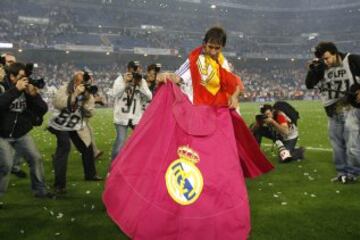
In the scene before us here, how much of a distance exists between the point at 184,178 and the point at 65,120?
11.2 ft

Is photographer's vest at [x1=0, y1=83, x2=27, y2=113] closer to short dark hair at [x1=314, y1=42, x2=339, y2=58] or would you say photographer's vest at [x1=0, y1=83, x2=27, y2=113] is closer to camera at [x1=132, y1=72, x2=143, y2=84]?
camera at [x1=132, y1=72, x2=143, y2=84]

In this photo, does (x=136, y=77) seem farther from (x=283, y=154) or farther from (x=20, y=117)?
(x=283, y=154)

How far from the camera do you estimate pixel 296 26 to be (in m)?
71.4

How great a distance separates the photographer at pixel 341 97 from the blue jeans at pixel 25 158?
4395mm

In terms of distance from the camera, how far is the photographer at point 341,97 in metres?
6.32

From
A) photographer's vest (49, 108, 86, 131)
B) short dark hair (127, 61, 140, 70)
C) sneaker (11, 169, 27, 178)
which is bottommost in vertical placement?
sneaker (11, 169, 27, 178)

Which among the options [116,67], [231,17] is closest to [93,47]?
[116,67]

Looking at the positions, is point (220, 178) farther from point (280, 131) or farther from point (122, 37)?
point (122, 37)

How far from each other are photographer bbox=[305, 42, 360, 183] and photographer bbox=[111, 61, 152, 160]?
9.69 ft

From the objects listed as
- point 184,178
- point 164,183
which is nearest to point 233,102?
point 184,178

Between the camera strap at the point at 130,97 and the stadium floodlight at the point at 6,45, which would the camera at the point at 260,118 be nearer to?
the camera strap at the point at 130,97

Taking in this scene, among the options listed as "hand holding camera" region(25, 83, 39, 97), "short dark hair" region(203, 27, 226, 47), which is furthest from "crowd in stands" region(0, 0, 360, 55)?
"short dark hair" region(203, 27, 226, 47)

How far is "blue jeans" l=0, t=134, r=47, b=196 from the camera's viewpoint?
18.1ft

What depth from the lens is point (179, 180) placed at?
3.77 metres
